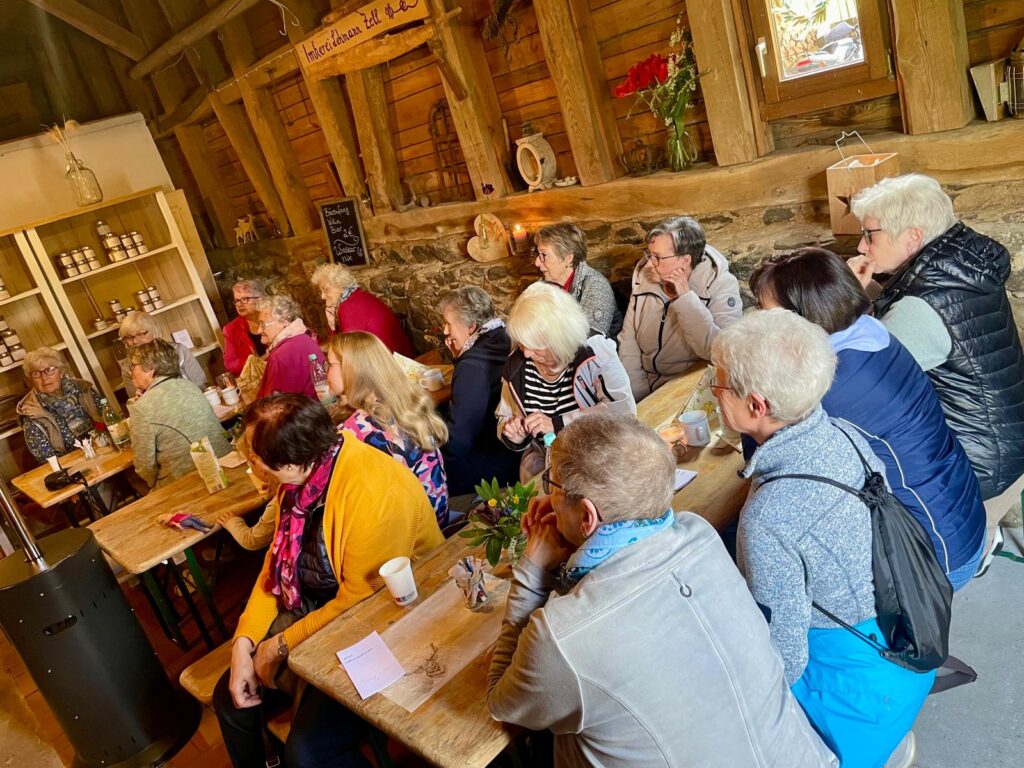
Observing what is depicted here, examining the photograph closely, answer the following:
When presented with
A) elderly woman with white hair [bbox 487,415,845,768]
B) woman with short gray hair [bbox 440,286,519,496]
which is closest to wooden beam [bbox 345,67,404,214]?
woman with short gray hair [bbox 440,286,519,496]

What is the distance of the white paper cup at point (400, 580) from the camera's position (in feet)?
6.77

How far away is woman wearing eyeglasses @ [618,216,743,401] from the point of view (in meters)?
3.37

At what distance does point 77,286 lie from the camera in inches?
249

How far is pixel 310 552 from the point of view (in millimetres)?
2475

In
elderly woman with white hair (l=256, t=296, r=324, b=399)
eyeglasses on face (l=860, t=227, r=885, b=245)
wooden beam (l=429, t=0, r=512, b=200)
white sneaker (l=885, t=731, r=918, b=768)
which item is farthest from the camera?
wooden beam (l=429, t=0, r=512, b=200)

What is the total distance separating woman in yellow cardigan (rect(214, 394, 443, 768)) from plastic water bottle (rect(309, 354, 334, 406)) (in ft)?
5.22

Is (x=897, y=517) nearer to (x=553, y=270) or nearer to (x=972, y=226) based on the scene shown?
(x=972, y=226)

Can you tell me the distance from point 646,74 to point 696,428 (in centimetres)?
216

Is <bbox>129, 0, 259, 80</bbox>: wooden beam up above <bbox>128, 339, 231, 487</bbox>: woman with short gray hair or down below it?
above

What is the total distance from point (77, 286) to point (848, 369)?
20.7 ft

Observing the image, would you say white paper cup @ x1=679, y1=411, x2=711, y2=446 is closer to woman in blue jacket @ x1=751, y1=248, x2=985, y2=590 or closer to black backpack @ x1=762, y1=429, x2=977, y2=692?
woman in blue jacket @ x1=751, y1=248, x2=985, y2=590

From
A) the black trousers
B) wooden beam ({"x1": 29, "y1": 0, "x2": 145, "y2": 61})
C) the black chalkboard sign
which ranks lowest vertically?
the black trousers

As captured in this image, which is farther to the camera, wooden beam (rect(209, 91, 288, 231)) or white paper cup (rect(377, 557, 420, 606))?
wooden beam (rect(209, 91, 288, 231))

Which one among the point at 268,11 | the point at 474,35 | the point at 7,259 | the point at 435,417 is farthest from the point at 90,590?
the point at 268,11
